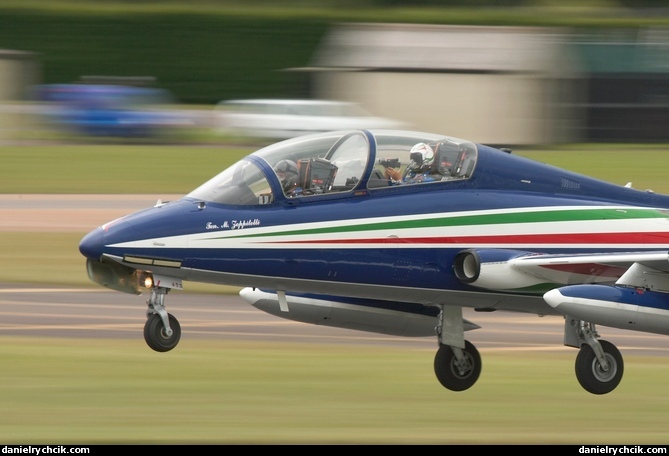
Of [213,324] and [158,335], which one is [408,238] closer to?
[158,335]

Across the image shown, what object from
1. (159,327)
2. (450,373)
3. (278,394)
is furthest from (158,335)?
(450,373)

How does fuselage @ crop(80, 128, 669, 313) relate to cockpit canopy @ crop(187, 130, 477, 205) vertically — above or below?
below

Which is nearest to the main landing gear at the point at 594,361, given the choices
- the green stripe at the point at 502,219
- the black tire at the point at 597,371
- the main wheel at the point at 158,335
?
the black tire at the point at 597,371

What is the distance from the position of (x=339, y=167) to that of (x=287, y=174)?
56 centimetres

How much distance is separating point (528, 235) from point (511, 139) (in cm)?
2888

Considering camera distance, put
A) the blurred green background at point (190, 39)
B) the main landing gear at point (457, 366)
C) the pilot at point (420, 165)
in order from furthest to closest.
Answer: the blurred green background at point (190, 39) → the main landing gear at point (457, 366) → the pilot at point (420, 165)

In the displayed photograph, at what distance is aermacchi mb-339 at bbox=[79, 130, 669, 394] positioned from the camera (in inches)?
478

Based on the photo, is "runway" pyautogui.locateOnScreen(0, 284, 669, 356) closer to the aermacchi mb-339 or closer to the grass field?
the grass field

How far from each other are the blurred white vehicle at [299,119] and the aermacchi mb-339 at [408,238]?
86.0ft

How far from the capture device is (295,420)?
465 inches

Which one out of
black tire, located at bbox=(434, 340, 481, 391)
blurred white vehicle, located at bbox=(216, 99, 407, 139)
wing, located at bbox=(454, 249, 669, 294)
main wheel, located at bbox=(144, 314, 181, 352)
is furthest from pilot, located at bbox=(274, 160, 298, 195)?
blurred white vehicle, located at bbox=(216, 99, 407, 139)

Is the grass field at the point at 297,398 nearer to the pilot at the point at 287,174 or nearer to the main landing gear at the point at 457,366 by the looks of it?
the main landing gear at the point at 457,366

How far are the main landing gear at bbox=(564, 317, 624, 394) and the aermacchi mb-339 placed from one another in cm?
1

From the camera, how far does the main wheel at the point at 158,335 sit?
40.7 feet
